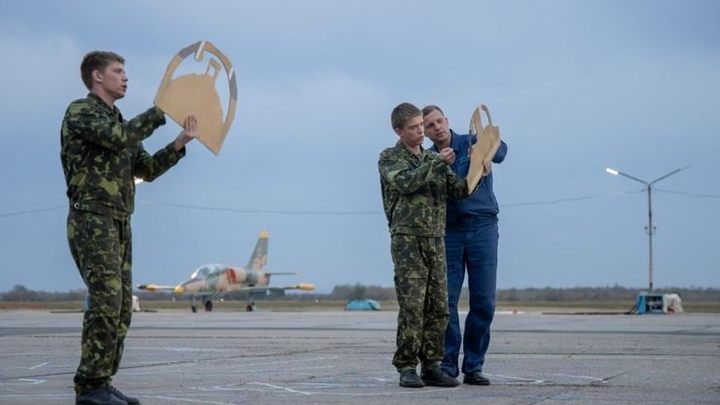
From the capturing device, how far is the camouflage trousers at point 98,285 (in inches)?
254

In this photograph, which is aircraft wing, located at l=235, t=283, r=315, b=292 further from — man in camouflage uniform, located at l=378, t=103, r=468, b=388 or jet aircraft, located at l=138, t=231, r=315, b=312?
man in camouflage uniform, located at l=378, t=103, r=468, b=388

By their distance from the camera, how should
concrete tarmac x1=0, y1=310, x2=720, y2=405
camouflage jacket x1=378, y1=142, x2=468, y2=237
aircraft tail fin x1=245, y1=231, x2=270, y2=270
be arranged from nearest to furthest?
concrete tarmac x1=0, y1=310, x2=720, y2=405, camouflage jacket x1=378, y1=142, x2=468, y2=237, aircraft tail fin x1=245, y1=231, x2=270, y2=270

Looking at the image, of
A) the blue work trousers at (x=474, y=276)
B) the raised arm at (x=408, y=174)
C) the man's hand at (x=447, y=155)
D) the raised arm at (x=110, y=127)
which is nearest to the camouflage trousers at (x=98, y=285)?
the raised arm at (x=110, y=127)

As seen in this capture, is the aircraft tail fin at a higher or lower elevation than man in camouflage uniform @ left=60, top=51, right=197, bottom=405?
higher

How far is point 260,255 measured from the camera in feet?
253

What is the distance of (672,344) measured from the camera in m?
14.4

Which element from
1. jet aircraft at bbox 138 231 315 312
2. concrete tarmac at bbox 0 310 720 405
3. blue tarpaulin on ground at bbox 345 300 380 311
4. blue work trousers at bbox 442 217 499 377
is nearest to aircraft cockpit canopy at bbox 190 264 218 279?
jet aircraft at bbox 138 231 315 312

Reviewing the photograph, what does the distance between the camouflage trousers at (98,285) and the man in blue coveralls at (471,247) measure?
3009 millimetres

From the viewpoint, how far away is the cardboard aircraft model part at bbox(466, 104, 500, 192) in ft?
27.8

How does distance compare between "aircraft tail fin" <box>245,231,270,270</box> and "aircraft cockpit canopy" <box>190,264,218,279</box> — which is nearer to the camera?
"aircraft cockpit canopy" <box>190,264,218,279</box>

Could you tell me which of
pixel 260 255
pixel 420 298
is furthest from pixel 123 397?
pixel 260 255

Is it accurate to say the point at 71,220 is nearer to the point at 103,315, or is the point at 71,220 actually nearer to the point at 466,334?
the point at 103,315

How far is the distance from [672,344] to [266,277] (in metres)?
61.3

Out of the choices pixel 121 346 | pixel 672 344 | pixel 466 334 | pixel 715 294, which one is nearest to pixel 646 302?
pixel 672 344
